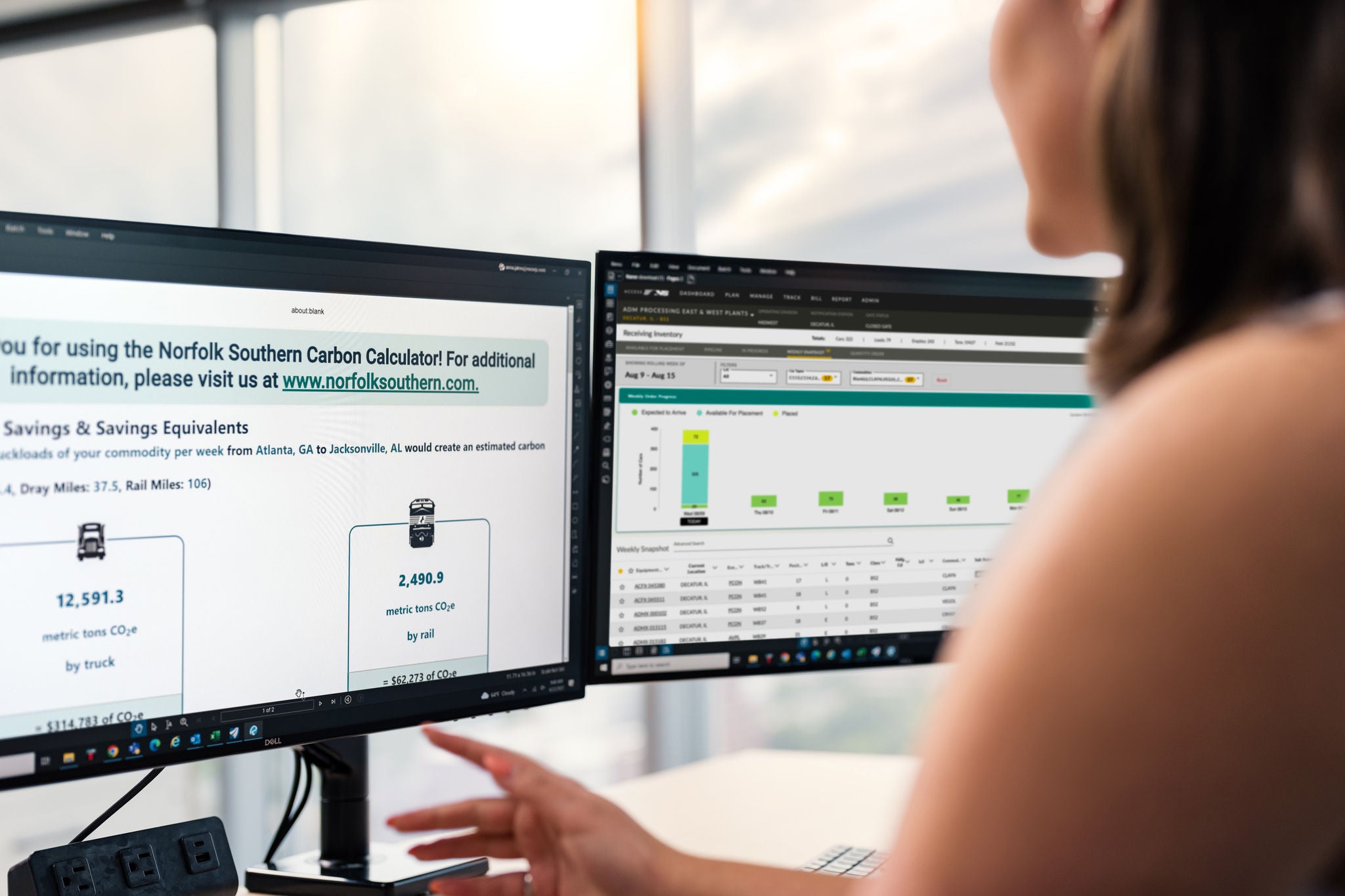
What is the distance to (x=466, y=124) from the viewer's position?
2.16 m

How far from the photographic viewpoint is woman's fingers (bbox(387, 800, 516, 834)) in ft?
2.82

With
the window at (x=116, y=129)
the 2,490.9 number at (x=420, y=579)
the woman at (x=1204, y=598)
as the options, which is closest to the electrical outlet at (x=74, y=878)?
the 2,490.9 number at (x=420, y=579)

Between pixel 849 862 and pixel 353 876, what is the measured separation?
46 centimetres

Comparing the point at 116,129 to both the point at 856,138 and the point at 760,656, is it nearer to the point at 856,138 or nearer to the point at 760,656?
the point at 856,138

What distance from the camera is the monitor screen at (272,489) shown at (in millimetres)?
756

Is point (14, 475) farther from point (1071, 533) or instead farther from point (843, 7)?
point (843, 7)

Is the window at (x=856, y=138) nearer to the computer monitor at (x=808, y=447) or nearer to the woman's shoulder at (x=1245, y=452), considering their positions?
the computer monitor at (x=808, y=447)

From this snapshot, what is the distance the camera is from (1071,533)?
1.22 feet

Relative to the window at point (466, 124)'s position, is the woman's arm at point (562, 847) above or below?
below

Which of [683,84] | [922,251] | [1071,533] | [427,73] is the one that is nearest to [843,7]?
[683,84]

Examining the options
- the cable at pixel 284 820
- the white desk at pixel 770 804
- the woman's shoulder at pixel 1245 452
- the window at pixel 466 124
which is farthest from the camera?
the window at pixel 466 124

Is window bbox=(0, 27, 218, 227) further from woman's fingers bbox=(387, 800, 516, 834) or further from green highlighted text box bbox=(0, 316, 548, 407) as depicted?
woman's fingers bbox=(387, 800, 516, 834)

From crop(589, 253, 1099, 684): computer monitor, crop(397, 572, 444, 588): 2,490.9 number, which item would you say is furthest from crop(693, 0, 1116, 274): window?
crop(397, 572, 444, 588): 2,490.9 number

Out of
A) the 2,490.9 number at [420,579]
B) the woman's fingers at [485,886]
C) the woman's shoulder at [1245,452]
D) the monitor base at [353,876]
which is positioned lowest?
the monitor base at [353,876]
